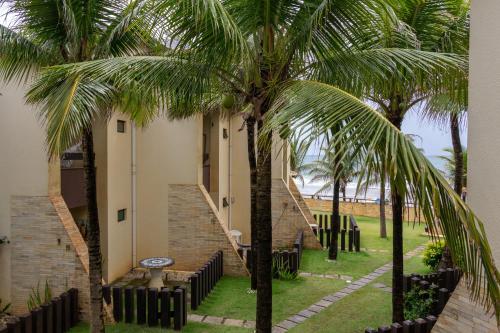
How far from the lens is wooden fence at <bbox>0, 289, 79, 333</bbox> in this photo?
7.00 metres

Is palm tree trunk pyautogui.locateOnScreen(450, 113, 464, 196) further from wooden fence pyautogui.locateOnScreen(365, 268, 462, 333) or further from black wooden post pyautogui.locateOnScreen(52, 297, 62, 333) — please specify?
black wooden post pyautogui.locateOnScreen(52, 297, 62, 333)

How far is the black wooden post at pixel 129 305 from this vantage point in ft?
28.8

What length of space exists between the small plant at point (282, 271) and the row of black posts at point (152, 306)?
433 centimetres

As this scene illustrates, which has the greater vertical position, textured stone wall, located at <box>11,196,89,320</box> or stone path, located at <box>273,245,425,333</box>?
textured stone wall, located at <box>11,196,89,320</box>

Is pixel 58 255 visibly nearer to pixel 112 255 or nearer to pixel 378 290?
pixel 112 255

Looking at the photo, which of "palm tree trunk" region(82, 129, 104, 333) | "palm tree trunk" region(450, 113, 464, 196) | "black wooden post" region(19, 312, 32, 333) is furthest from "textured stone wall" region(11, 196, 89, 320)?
"palm tree trunk" region(450, 113, 464, 196)

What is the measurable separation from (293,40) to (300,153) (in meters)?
2.34

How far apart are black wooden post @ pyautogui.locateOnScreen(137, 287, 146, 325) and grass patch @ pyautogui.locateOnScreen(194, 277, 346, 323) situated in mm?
1481

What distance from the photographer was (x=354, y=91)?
17.2 feet

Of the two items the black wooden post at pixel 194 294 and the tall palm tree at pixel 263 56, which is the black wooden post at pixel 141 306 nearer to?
the black wooden post at pixel 194 294

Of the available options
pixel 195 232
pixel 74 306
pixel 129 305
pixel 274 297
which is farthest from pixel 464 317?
pixel 195 232

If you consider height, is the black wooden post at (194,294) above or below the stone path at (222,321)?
above

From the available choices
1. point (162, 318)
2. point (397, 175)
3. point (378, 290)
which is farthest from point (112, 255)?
point (397, 175)

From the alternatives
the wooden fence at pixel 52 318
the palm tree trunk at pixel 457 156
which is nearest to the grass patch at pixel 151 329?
the wooden fence at pixel 52 318
